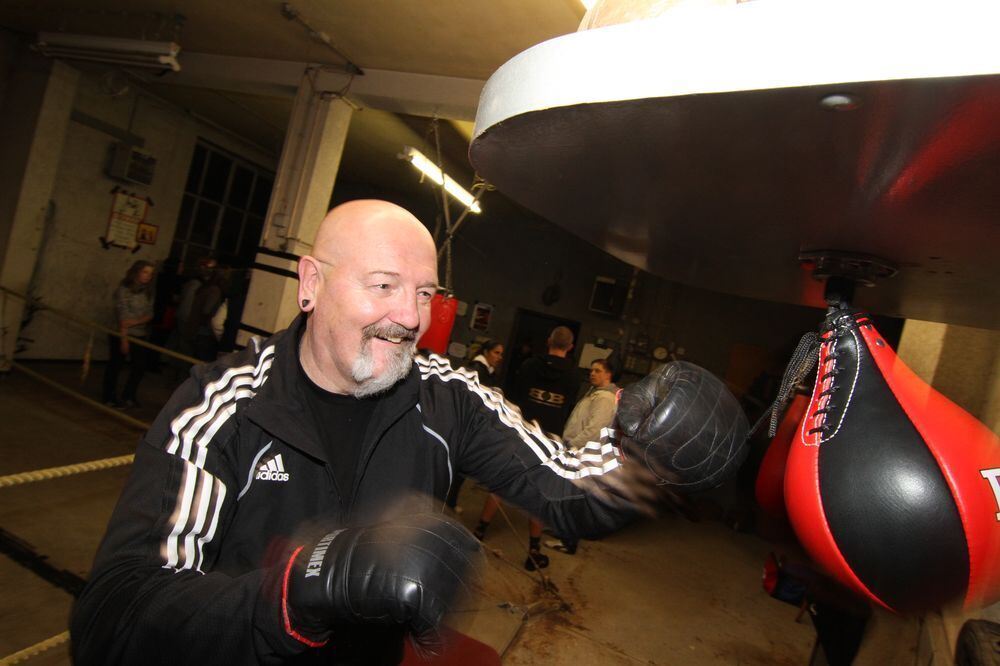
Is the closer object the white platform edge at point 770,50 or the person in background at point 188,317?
the white platform edge at point 770,50

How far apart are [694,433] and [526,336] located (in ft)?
29.6

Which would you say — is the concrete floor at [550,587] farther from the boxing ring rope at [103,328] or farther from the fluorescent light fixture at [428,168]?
the fluorescent light fixture at [428,168]

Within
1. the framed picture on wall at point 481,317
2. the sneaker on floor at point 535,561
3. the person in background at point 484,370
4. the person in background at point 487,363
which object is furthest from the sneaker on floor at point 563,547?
the framed picture on wall at point 481,317

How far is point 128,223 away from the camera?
7.54 meters

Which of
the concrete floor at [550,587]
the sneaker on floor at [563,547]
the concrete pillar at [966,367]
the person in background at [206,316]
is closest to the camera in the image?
the concrete pillar at [966,367]

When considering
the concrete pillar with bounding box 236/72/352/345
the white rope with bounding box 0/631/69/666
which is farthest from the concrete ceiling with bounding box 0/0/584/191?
the white rope with bounding box 0/631/69/666

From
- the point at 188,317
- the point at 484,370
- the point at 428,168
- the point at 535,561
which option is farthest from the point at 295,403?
the point at 188,317

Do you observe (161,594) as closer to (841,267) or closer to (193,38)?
(841,267)

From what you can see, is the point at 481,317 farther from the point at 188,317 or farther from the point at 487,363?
the point at 188,317

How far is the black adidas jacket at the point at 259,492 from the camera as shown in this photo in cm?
93

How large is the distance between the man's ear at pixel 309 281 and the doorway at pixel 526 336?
8072mm

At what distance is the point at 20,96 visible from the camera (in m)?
6.10

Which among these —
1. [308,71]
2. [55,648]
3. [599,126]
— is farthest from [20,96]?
[599,126]

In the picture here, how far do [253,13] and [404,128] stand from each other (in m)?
3.07
